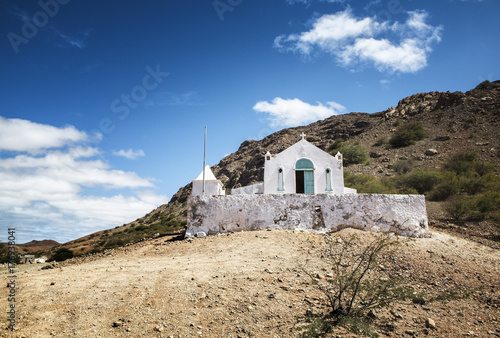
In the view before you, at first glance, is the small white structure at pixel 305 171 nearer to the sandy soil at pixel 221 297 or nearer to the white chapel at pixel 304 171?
the white chapel at pixel 304 171

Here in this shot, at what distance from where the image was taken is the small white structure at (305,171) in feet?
55.7

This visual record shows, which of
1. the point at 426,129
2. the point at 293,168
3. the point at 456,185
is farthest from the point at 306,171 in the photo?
the point at 426,129

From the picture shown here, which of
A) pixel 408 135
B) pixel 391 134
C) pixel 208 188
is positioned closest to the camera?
pixel 208 188

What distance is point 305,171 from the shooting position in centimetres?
1736

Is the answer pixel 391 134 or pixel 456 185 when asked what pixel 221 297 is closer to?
pixel 456 185

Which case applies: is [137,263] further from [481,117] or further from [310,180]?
[481,117]

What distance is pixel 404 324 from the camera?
6.01 m

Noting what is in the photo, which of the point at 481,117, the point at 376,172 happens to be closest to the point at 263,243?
the point at 376,172

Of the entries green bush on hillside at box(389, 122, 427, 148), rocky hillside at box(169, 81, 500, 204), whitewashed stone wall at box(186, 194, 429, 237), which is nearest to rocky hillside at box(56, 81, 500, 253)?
rocky hillside at box(169, 81, 500, 204)

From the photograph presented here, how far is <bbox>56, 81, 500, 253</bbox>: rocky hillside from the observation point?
30.5 meters

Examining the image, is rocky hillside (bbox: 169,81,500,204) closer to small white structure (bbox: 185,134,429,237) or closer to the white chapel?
the white chapel

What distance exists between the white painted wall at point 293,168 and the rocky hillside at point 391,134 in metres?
6.61

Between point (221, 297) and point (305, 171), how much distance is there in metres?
11.8

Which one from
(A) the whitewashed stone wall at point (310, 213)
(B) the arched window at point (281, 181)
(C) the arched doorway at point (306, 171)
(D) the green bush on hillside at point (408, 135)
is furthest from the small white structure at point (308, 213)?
(D) the green bush on hillside at point (408, 135)
